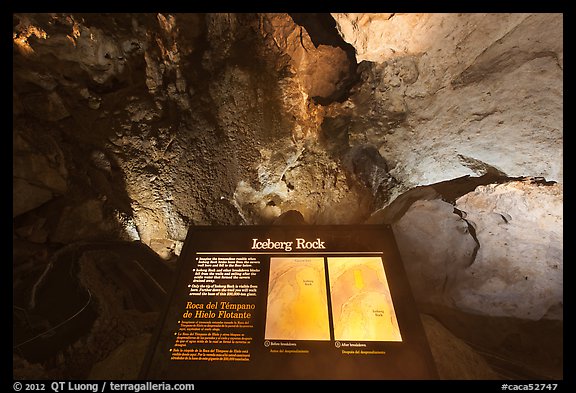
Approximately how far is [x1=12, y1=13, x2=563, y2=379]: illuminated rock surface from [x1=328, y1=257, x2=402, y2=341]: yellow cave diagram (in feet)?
3.37

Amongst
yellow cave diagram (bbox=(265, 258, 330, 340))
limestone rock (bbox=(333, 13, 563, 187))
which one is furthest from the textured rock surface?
yellow cave diagram (bbox=(265, 258, 330, 340))

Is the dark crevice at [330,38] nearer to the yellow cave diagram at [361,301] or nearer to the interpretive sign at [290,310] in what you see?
the interpretive sign at [290,310]

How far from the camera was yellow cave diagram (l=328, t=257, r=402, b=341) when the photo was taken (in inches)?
87.0

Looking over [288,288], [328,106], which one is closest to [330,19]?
[328,106]

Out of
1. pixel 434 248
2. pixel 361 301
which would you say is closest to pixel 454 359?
pixel 361 301

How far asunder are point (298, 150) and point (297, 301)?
2.34 m

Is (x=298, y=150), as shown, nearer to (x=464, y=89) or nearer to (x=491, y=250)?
(x=464, y=89)

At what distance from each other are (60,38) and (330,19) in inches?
120

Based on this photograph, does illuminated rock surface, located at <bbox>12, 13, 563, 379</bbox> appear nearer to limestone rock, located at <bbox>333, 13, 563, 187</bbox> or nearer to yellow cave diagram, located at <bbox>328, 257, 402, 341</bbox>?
limestone rock, located at <bbox>333, 13, 563, 187</bbox>

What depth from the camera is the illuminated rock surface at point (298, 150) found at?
9.39ft

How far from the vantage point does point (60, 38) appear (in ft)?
10.3

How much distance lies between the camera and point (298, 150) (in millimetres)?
4246

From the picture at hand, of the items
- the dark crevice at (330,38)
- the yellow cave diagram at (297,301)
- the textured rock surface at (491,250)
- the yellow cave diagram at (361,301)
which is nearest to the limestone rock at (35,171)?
the yellow cave diagram at (297,301)

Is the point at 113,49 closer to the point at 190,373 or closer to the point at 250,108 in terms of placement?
the point at 250,108
